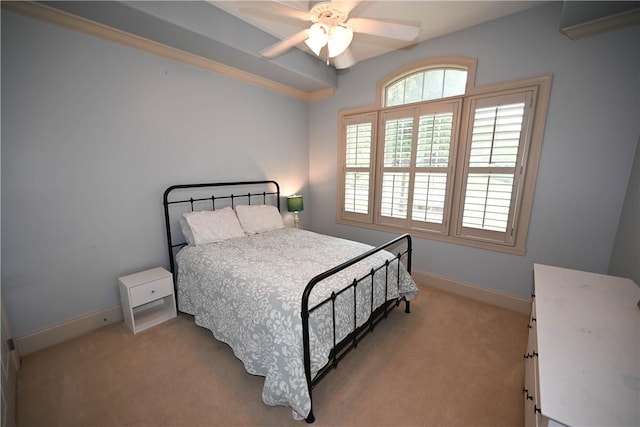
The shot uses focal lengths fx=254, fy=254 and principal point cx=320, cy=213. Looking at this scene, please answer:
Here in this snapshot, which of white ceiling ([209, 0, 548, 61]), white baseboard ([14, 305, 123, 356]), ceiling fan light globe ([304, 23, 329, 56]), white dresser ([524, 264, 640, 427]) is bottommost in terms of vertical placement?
white baseboard ([14, 305, 123, 356])

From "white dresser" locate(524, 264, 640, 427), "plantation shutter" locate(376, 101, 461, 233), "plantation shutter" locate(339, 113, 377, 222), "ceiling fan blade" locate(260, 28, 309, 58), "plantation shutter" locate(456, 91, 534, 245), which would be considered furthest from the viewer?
"plantation shutter" locate(339, 113, 377, 222)

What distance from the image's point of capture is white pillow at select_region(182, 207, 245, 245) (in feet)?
8.81

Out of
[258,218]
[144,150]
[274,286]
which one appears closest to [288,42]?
[144,150]

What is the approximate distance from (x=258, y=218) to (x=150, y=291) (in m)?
1.37

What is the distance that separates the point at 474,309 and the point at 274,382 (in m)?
2.28

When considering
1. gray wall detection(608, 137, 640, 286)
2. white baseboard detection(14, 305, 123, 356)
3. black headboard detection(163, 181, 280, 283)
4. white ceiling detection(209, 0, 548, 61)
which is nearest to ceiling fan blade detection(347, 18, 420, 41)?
white ceiling detection(209, 0, 548, 61)

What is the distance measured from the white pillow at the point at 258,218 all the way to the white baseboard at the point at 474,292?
197 cm

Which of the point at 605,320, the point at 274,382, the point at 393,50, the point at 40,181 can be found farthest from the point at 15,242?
the point at 393,50

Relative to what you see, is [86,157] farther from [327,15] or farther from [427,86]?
[427,86]

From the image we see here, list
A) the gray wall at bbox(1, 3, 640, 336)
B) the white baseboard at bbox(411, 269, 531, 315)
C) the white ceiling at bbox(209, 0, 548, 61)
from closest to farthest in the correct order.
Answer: the gray wall at bbox(1, 3, 640, 336) < the white ceiling at bbox(209, 0, 548, 61) < the white baseboard at bbox(411, 269, 531, 315)

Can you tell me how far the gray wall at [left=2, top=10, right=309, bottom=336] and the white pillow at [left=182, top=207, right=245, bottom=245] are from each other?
38 centimetres

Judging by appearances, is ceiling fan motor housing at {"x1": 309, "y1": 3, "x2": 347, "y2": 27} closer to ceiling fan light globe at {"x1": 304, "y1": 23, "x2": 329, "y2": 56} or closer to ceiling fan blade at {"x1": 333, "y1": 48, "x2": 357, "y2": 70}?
ceiling fan light globe at {"x1": 304, "y1": 23, "x2": 329, "y2": 56}

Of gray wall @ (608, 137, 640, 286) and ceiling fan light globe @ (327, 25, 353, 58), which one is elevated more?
ceiling fan light globe @ (327, 25, 353, 58)

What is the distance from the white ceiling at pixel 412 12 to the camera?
2.25 metres
